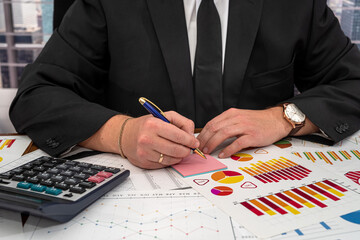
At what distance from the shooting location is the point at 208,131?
86 centimetres

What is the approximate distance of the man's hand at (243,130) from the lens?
831 millimetres

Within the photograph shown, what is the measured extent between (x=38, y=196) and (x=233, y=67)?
29.1 inches

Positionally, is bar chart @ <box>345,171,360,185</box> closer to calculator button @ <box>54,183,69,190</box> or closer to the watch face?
the watch face

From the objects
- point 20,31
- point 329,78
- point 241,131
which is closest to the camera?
point 241,131

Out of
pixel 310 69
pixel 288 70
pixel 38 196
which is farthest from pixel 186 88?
pixel 38 196

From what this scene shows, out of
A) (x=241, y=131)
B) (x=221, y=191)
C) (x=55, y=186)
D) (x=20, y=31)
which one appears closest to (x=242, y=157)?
(x=241, y=131)

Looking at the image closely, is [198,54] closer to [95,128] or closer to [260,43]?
[260,43]

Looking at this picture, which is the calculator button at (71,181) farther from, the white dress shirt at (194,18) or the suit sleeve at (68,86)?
the white dress shirt at (194,18)

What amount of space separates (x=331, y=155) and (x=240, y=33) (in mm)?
494

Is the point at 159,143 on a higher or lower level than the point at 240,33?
lower

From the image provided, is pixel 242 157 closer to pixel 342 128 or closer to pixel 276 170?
pixel 276 170

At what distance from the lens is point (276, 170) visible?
726 millimetres

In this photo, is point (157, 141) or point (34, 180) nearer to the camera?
point (34, 180)

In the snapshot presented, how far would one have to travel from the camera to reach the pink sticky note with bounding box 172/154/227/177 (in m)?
0.73
